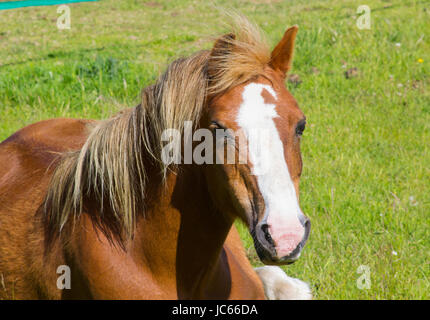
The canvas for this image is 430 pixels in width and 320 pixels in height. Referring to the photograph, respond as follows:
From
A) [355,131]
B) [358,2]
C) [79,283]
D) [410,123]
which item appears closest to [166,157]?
[79,283]

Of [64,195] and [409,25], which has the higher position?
[409,25]

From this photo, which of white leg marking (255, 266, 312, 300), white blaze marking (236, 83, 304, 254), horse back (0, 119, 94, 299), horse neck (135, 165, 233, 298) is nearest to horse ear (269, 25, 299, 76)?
white blaze marking (236, 83, 304, 254)

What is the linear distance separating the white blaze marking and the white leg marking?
Result: 4.93 feet

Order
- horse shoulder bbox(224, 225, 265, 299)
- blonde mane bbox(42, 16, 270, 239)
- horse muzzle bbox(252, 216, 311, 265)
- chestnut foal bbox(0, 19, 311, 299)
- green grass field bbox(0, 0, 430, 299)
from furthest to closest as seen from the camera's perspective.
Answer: green grass field bbox(0, 0, 430, 299)
horse shoulder bbox(224, 225, 265, 299)
blonde mane bbox(42, 16, 270, 239)
chestnut foal bbox(0, 19, 311, 299)
horse muzzle bbox(252, 216, 311, 265)

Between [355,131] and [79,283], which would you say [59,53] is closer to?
[355,131]

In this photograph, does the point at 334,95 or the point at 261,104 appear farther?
the point at 334,95

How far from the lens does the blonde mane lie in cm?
244

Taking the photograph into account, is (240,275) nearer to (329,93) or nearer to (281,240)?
(281,240)

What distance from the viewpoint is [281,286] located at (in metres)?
3.69

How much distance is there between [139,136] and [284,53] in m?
0.73

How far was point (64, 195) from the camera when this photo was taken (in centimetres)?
281

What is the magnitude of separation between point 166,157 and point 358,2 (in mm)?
8084

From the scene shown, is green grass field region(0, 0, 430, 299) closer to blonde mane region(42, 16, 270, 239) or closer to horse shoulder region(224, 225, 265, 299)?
blonde mane region(42, 16, 270, 239)
